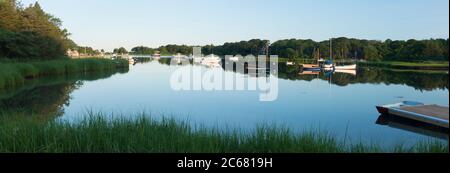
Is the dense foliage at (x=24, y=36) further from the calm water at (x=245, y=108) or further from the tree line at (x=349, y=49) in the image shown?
the tree line at (x=349, y=49)

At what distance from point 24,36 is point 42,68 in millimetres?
4842

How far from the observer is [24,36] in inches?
1244

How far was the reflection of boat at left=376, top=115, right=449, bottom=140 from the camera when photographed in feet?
31.7

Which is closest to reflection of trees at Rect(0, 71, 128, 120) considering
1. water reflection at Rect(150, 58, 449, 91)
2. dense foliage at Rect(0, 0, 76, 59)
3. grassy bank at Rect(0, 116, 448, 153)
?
grassy bank at Rect(0, 116, 448, 153)

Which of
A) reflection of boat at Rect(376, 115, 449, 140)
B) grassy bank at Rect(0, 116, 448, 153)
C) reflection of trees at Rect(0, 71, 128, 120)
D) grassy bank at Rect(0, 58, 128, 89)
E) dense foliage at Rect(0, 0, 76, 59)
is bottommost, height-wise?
reflection of boat at Rect(376, 115, 449, 140)

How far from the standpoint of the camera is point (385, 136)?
31.2ft

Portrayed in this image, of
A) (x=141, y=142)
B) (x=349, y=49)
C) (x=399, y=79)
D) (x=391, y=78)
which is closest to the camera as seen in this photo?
(x=141, y=142)

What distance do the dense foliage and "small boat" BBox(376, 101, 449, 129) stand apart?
28567 millimetres

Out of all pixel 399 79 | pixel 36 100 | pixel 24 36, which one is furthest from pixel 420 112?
pixel 24 36

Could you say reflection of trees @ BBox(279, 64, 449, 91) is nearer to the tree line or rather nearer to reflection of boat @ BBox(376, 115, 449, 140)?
the tree line

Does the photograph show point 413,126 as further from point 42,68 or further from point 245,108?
point 42,68

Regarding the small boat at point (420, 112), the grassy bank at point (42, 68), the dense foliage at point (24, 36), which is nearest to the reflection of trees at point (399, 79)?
the small boat at point (420, 112)

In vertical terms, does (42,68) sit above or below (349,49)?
below
